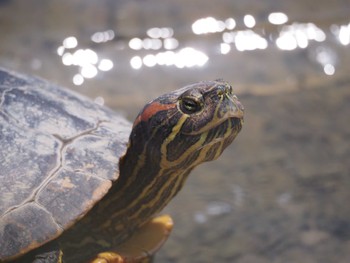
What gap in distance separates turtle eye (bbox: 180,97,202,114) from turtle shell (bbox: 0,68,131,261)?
0.41m

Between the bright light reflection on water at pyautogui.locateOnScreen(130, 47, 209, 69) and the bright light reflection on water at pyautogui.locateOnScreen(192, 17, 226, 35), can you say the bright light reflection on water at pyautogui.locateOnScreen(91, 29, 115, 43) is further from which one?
the bright light reflection on water at pyautogui.locateOnScreen(192, 17, 226, 35)

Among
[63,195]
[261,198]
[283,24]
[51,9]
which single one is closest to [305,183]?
[261,198]

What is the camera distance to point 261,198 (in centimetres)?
368

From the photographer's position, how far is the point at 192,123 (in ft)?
7.72

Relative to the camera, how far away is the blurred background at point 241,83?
3.42 m

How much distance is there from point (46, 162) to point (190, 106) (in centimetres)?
62

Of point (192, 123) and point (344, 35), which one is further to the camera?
point (344, 35)

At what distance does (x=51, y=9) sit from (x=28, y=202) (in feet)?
13.7

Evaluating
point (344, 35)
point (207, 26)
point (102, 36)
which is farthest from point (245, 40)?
point (102, 36)

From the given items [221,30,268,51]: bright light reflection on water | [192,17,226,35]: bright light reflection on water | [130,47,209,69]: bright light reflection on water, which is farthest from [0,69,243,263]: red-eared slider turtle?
[192,17,226,35]: bright light reflection on water

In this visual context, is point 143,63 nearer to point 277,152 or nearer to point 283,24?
point 283,24

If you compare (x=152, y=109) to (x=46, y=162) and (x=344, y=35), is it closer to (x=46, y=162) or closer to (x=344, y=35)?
(x=46, y=162)

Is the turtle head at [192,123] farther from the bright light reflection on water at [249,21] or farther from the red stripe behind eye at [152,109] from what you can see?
the bright light reflection on water at [249,21]

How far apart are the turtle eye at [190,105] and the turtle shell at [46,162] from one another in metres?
Result: 0.41
